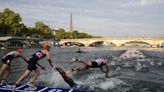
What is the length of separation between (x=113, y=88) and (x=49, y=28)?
538 ft

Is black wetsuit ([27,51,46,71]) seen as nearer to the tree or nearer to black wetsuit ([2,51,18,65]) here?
black wetsuit ([2,51,18,65])

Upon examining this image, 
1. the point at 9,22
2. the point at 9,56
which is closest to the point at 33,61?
the point at 9,56

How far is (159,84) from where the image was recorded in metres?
23.5

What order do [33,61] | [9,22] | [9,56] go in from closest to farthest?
[33,61], [9,56], [9,22]

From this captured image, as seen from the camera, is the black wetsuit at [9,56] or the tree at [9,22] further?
the tree at [9,22]

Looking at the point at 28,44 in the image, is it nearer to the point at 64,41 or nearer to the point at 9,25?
the point at 9,25

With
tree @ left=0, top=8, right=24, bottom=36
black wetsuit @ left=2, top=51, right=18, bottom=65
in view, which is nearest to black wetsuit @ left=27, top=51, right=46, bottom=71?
black wetsuit @ left=2, top=51, right=18, bottom=65

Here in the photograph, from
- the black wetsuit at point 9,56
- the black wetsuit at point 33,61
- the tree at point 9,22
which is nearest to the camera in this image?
the black wetsuit at point 33,61

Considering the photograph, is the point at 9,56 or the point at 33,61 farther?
the point at 9,56

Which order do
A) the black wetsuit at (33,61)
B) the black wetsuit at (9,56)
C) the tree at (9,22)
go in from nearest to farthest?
the black wetsuit at (33,61) < the black wetsuit at (9,56) < the tree at (9,22)

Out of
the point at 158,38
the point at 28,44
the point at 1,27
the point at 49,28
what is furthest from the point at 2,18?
the point at 158,38

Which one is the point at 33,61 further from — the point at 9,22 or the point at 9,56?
the point at 9,22

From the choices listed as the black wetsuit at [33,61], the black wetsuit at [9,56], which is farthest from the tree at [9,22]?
the black wetsuit at [33,61]

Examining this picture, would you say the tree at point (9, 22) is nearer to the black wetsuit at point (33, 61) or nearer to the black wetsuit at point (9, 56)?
the black wetsuit at point (9, 56)
